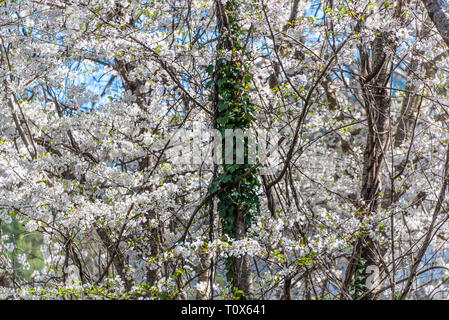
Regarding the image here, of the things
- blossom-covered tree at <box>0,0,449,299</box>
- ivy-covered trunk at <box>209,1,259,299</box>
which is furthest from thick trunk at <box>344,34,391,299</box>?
ivy-covered trunk at <box>209,1,259,299</box>

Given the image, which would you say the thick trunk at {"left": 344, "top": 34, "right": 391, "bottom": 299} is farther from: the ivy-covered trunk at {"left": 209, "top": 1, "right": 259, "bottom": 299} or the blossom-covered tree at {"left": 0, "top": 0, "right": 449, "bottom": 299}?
the ivy-covered trunk at {"left": 209, "top": 1, "right": 259, "bottom": 299}

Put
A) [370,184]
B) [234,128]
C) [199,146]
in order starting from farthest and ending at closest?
[199,146], [370,184], [234,128]

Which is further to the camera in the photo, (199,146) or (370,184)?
(199,146)

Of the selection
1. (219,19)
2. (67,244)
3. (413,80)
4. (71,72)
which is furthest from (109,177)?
(413,80)

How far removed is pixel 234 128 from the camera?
5.02m

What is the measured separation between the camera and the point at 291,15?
6.83m

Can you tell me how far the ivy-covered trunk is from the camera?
16.2ft

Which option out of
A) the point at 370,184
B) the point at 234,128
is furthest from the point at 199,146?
the point at 370,184

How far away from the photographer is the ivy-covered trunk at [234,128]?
4930 millimetres

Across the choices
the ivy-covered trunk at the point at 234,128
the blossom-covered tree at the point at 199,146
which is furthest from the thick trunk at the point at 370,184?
the ivy-covered trunk at the point at 234,128

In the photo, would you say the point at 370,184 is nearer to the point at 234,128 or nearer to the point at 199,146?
the point at 234,128

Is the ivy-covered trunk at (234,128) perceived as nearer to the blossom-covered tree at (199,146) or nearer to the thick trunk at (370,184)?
the blossom-covered tree at (199,146)

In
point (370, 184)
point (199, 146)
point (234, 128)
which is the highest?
point (199, 146)
